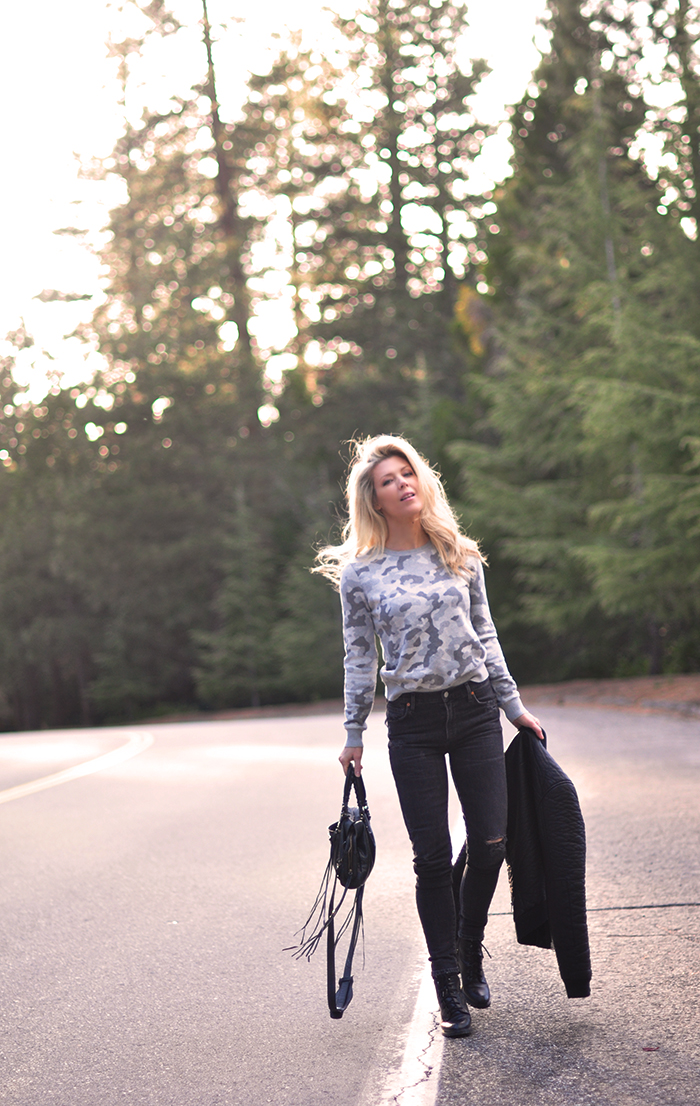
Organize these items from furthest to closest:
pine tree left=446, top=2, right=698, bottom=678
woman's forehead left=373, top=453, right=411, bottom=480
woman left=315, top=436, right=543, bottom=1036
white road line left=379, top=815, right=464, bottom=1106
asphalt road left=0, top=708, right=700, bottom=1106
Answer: pine tree left=446, top=2, right=698, bottom=678
woman's forehead left=373, top=453, right=411, bottom=480
woman left=315, top=436, right=543, bottom=1036
asphalt road left=0, top=708, right=700, bottom=1106
white road line left=379, top=815, right=464, bottom=1106

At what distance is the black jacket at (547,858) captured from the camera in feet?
13.9

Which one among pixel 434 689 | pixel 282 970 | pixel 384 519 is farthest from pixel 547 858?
pixel 282 970

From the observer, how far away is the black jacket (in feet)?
13.9

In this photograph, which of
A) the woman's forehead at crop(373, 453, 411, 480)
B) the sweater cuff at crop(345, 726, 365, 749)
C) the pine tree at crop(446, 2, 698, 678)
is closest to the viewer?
the sweater cuff at crop(345, 726, 365, 749)

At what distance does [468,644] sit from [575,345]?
17.8 metres

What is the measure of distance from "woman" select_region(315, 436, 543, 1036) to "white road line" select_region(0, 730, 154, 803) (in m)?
8.12

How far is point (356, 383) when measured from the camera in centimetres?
3666

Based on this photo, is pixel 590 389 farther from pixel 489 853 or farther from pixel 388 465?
pixel 489 853

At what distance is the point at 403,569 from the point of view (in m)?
4.36

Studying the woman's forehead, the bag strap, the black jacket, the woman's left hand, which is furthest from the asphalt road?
the woman's forehead

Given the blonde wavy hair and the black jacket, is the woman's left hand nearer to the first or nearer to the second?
the black jacket

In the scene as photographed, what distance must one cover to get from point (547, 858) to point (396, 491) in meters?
→ 1.48

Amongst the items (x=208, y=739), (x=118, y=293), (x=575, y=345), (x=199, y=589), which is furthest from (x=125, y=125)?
(x=208, y=739)

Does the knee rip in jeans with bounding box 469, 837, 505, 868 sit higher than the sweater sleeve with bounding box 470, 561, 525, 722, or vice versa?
the sweater sleeve with bounding box 470, 561, 525, 722
